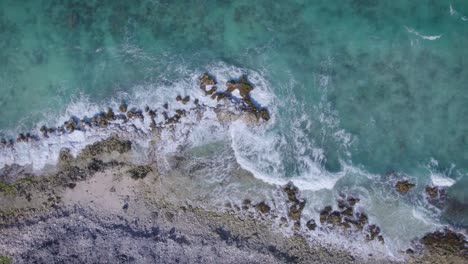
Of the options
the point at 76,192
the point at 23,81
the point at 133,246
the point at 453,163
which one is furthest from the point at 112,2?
the point at 453,163

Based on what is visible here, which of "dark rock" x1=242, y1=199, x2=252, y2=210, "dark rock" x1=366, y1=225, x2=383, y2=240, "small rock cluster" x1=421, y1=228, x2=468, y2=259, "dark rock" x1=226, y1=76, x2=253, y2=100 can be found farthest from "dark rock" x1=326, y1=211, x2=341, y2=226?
"dark rock" x1=226, y1=76, x2=253, y2=100

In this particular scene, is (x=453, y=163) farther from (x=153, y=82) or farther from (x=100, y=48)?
(x=100, y=48)

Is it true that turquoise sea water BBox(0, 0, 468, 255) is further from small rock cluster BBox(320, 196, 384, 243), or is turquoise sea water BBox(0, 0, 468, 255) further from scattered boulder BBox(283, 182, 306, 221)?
small rock cluster BBox(320, 196, 384, 243)

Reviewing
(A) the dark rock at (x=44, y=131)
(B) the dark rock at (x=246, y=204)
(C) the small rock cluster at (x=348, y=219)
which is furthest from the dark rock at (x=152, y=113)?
(C) the small rock cluster at (x=348, y=219)

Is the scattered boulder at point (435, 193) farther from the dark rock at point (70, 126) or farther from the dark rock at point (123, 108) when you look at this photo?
the dark rock at point (70, 126)

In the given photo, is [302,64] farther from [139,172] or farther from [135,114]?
[139,172]

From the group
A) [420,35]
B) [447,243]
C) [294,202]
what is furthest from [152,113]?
[447,243]
